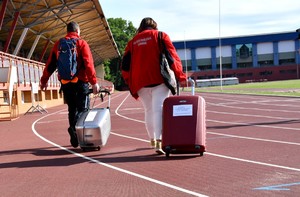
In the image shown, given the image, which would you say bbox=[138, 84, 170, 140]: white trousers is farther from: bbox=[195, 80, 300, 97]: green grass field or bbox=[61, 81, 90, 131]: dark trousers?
bbox=[195, 80, 300, 97]: green grass field

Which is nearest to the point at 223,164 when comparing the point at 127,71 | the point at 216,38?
the point at 127,71

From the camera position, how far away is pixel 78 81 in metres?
7.99

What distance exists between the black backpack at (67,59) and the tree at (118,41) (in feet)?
347

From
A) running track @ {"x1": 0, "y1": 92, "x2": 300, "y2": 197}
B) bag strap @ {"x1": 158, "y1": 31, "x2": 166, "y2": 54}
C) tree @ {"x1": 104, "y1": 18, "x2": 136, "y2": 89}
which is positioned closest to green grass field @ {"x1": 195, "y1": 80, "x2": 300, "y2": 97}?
running track @ {"x1": 0, "y1": 92, "x2": 300, "y2": 197}

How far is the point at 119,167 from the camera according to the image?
629cm

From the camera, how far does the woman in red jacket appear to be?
7.04 meters

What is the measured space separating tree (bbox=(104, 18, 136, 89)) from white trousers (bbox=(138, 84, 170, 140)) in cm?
10630

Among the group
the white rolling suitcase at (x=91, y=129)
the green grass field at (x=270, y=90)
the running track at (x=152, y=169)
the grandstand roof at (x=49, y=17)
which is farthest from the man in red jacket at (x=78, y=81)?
the grandstand roof at (x=49, y=17)

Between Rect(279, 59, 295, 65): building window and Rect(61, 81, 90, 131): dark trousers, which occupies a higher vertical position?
Rect(279, 59, 295, 65): building window

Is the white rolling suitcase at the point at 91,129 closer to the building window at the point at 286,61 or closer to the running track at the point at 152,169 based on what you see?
the running track at the point at 152,169

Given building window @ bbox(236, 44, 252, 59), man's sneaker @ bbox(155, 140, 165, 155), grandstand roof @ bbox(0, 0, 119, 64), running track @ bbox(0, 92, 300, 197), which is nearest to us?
running track @ bbox(0, 92, 300, 197)

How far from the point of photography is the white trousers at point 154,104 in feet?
23.4

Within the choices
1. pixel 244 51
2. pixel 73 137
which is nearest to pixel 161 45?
pixel 73 137

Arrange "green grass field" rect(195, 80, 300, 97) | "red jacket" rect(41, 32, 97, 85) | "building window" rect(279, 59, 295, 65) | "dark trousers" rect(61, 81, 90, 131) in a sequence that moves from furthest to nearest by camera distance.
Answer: "building window" rect(279, 59, 295, 65)
"green grass field" rect(195, 80, 300, 97)
"dark trousers" rect(61, 81, 90, 131)
"red jacket" rect(41, 32, 97, 85)
